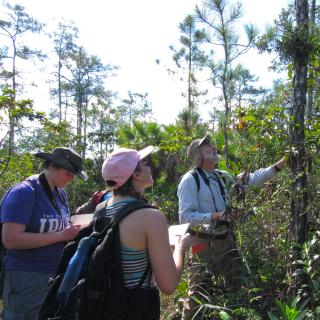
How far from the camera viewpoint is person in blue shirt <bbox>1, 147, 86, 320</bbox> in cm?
252

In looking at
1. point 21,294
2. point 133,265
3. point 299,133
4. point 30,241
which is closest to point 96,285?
point 133,265

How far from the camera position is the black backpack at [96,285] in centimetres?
172

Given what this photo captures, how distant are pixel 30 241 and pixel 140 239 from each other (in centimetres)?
104

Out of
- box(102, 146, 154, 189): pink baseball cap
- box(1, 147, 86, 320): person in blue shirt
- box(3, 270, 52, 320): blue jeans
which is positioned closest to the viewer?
box(102, 146, 154, 189): pink baseball cap

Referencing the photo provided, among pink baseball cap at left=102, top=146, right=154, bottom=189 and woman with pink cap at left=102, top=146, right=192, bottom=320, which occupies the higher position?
pink baseball cap at left=102, top=146, right=154, bottom=189

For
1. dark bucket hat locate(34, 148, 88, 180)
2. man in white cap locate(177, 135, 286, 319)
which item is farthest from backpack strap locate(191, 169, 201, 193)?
dark bucket hat locate(34, 148, 88, 180)

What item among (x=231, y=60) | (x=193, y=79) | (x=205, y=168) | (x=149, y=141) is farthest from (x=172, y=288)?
(x=193, y=79)

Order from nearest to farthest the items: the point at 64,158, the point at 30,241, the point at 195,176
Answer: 1. the point at 30,241
2. the point at 64,158
3. the point at 195,176

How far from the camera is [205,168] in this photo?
11.7 ft

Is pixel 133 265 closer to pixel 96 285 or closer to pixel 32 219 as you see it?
pixel 96 285

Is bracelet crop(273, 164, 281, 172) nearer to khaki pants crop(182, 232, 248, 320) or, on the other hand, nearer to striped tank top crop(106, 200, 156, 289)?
khaki pants crop(182, 232, 248, 320)

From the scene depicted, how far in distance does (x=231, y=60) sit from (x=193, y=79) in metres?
5.40

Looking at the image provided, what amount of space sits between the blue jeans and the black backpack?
84 cm

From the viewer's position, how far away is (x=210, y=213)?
322 cm
